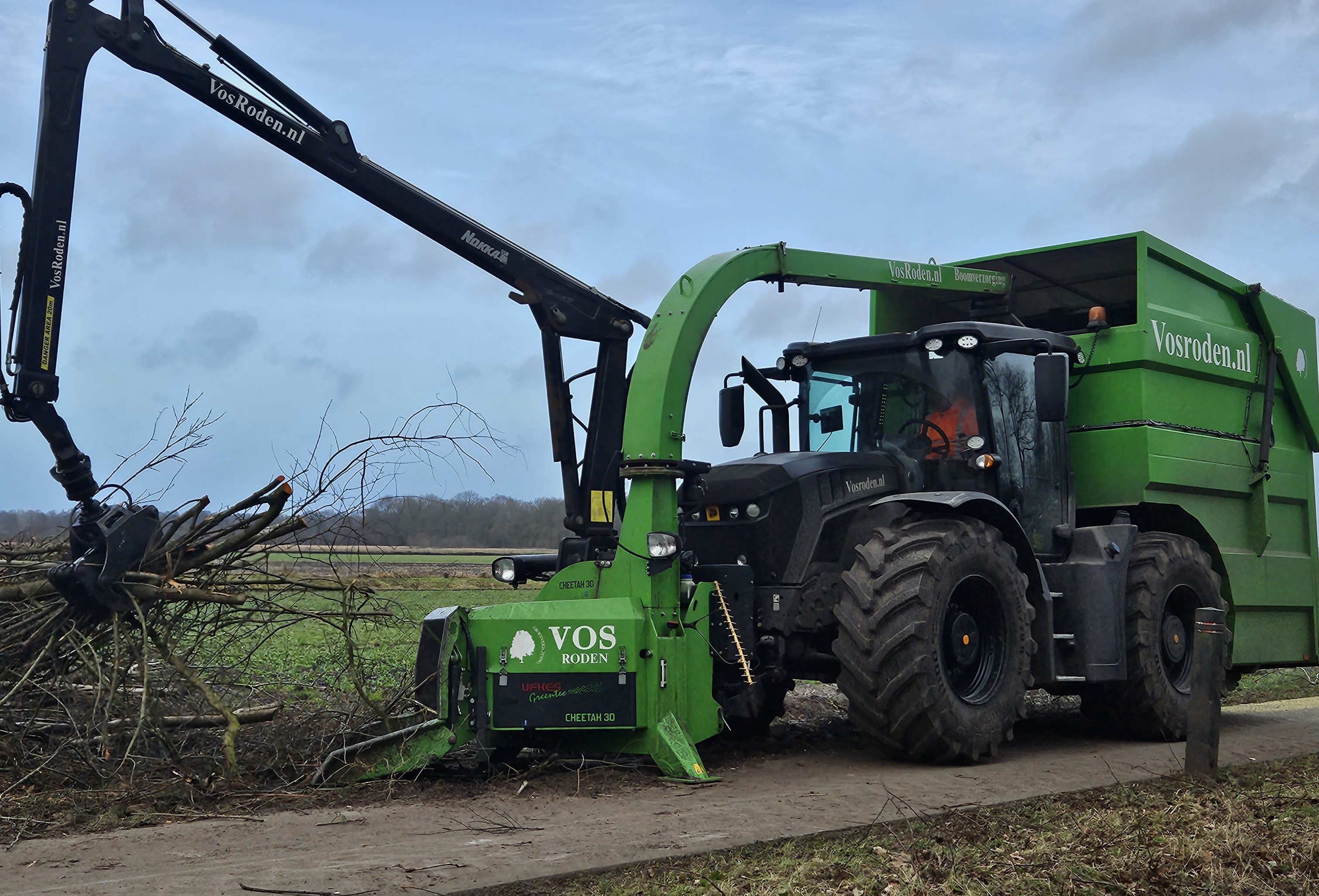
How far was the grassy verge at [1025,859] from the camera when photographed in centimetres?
480

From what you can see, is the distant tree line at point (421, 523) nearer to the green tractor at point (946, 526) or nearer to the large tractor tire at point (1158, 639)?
the green tractor at point (946, 526)

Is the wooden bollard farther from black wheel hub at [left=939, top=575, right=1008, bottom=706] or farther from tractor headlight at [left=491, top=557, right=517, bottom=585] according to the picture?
tractor headlight at [left=491, top=557, right=517, bottom=585]

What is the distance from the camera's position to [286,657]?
1177 centimetres

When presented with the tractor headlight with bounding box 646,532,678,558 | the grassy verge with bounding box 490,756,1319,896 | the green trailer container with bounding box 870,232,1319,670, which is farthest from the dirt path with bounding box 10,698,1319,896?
the green trailer container with bounding box 870,232,1319,670

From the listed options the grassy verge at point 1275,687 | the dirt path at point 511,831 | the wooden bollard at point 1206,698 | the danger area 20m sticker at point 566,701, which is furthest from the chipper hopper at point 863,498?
the grassy verge at point 1275,687

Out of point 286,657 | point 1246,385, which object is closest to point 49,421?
point 286,657

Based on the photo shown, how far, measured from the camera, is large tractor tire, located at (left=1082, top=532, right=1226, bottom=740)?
9.49 m

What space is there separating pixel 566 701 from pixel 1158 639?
492cm

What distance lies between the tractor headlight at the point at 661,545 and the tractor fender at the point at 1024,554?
158 cm

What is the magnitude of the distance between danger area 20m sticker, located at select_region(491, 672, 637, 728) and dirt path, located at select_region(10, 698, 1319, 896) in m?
0.35

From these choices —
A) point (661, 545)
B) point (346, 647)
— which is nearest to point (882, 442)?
point (661, 545)

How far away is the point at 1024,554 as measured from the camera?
8766 millimetres

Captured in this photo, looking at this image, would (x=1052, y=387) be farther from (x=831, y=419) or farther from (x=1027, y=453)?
(x=831, y=419)

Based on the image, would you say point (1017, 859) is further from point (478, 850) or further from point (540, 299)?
point (540, 299)
